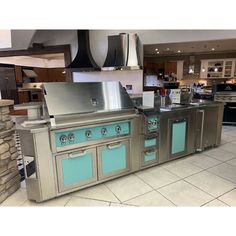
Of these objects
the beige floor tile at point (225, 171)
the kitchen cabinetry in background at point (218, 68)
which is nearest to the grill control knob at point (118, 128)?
the beige floor tile at point (225, 171)

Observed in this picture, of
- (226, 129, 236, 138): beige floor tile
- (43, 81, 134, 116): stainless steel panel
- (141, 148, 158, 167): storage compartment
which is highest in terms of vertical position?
(43, 81, 134, 116): stainless steel panel

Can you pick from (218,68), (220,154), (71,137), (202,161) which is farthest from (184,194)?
(218,68)

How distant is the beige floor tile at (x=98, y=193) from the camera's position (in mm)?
2332

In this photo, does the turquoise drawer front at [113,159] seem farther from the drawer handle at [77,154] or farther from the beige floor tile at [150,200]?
the beige floor tile at [150,200]

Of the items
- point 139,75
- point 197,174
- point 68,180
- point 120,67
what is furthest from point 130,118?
point 139,75

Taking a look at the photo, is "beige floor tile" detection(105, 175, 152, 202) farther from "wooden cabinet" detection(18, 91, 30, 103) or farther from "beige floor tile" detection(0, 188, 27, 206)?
"wooden cabinet" detection(18, 91, 30, 103)

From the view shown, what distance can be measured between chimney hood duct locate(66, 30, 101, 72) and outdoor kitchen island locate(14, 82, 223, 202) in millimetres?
2197

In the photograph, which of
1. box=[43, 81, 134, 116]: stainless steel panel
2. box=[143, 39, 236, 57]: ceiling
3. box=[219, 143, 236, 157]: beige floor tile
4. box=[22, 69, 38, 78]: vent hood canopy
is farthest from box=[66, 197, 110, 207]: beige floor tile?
box=[22, 69, 38, 78]: vent hood canopy

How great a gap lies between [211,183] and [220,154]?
3.81 ft

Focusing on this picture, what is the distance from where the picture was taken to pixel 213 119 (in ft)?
12.0

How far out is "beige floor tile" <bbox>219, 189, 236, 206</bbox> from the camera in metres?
2.20

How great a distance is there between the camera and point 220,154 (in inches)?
141

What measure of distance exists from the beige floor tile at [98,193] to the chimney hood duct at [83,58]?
301 centimetres
